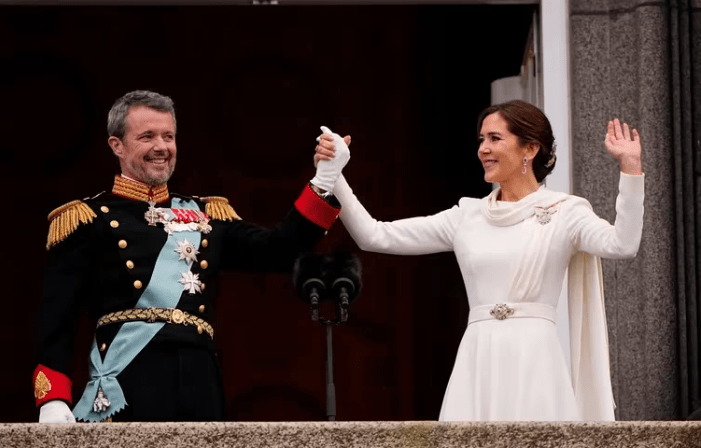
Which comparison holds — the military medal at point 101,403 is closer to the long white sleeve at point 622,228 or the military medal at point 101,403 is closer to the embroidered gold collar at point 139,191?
the embroidered gold collar at point 139,191

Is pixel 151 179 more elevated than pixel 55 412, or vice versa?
pixel 151 179

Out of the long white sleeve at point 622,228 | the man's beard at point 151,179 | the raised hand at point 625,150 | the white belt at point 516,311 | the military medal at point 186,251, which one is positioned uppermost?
the raised hand at point 625,150

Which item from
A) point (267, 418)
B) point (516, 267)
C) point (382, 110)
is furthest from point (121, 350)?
point (382, 110)

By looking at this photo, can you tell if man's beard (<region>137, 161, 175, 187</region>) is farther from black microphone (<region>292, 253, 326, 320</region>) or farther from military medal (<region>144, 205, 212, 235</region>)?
black microphone (<region>292, 253, 326, 320</region>)

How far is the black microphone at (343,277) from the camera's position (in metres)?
5.06

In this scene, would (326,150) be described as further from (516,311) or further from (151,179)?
(516,311)

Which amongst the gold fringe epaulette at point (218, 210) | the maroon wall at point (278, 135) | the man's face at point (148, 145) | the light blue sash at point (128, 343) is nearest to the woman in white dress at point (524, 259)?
the gold fringe epaulette at point (218, 210)

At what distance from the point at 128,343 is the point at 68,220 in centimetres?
46

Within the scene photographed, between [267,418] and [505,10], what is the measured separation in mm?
2491

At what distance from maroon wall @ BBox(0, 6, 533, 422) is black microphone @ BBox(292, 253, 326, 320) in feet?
12.0

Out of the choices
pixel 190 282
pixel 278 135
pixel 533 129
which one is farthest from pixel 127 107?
pixel 278 135

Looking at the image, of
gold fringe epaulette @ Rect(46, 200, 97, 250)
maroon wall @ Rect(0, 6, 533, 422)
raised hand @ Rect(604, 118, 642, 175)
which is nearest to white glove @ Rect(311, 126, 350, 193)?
gold fringe epaulette @ Rect(46, 200, 97, 250)

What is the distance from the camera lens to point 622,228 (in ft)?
17.4

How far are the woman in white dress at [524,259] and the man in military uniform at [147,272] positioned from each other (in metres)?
0.39
